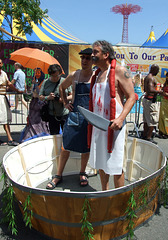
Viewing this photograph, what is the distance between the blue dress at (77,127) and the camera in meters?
3.05

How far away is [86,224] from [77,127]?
1.45 m

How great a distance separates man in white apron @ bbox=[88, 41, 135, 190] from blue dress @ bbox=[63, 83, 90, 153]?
1.98 feet

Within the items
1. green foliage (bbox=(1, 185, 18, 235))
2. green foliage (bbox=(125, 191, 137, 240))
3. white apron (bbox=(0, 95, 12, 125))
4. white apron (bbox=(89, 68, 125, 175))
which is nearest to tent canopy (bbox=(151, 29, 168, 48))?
white apron (bbox=(0, 95, 12, 125))

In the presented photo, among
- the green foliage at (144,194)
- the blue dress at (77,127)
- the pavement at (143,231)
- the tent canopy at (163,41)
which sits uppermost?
the tent canopy at (163,41)

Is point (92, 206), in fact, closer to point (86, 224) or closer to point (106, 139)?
point (86, 224)

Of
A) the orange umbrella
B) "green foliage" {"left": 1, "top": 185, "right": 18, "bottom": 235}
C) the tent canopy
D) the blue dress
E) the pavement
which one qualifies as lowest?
the pavement

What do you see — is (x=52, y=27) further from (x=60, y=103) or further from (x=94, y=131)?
(x=94, y=131)

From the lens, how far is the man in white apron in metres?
2.20

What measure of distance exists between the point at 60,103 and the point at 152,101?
2.70 meters

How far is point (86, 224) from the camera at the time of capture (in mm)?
1941

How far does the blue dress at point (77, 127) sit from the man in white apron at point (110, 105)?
23.7 inches

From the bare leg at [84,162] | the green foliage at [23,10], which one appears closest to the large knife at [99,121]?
the bare leg at [84,162]

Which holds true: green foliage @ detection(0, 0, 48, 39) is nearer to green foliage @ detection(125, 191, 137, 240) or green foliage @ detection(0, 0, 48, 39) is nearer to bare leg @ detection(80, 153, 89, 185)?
bare leg @ detection(80, 153, 89, 185)

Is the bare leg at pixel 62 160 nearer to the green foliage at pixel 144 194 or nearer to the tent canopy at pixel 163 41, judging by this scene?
the green foliage at pixel 144 194
